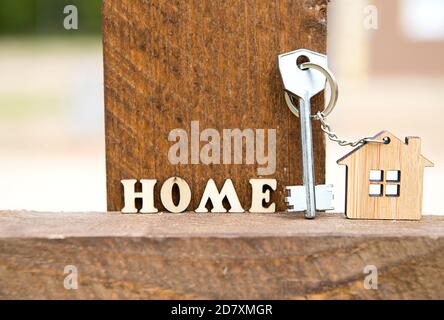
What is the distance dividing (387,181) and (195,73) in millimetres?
318

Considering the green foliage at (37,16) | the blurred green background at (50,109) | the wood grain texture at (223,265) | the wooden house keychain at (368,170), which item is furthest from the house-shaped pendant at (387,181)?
the green foliage at (37,16)

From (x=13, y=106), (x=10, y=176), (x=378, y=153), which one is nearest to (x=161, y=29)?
(x=378, y=153)

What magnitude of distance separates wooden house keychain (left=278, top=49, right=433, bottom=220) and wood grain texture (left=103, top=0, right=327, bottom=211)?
0.11 feet

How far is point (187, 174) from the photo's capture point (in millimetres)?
1080

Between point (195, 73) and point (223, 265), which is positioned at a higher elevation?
point (195, 73)

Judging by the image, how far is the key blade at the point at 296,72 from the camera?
1049 mm

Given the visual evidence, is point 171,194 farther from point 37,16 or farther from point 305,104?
point 37,16

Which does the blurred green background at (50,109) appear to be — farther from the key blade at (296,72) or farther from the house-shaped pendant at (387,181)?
the house-shaped pendant at (387,181)

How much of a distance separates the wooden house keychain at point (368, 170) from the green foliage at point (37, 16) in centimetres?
1003

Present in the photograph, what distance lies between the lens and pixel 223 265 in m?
0.93

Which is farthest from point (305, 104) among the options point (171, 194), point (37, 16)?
point (37, 16)

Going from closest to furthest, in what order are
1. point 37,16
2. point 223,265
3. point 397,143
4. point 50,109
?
point 223,265 < point 397,143 < point 50,109 < point 37,16
